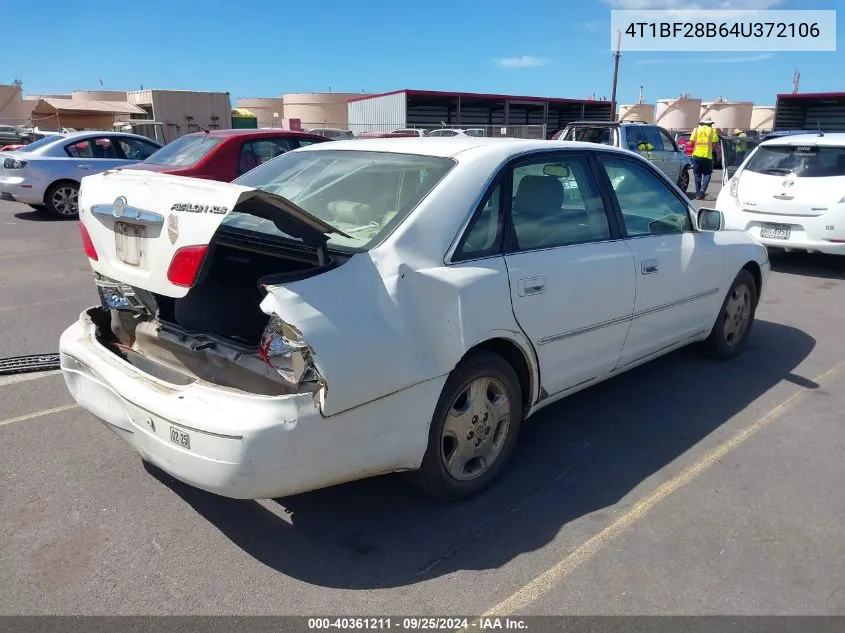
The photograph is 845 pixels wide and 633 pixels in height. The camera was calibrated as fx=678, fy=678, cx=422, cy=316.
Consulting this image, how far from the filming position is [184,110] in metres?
30.0

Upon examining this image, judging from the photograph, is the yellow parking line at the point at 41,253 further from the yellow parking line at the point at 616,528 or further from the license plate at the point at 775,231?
the license plate at the point at 775,231

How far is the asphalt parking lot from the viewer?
2.62 meters

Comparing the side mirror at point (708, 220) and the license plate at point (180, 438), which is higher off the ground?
the side mirror at point (708, 220)

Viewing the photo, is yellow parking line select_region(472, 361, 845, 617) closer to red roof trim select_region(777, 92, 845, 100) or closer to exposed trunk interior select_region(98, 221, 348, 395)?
exposed trunk interior select_region(98, 221, 348, 395)

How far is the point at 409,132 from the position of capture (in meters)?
17.8

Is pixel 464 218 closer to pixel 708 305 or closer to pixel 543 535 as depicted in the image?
pixel 543 535

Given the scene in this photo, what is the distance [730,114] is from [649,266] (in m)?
54.3

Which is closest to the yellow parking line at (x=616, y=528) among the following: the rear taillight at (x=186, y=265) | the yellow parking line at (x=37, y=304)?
the rear taillight at (x=186, y=265)

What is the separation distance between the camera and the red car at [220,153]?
9.40 meters

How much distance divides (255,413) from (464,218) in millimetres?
1291

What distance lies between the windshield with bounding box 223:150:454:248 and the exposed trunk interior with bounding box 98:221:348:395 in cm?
16

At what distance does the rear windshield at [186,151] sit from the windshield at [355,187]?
6250mm

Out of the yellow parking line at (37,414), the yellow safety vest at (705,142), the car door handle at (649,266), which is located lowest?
the yellow parking line at (37,414)

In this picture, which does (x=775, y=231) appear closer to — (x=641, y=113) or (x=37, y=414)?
(x=37, y=414)
